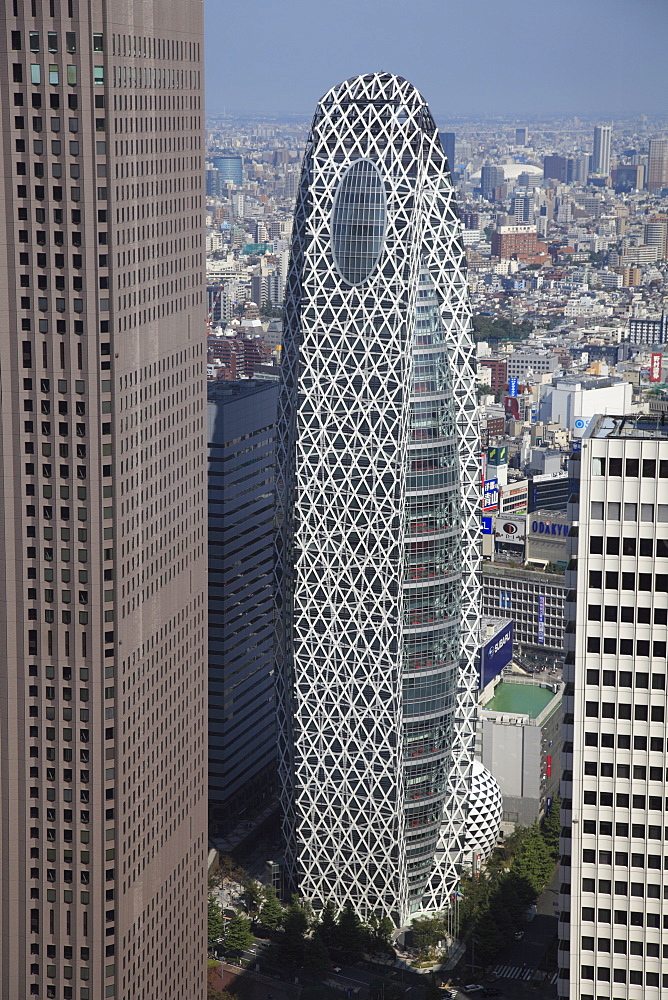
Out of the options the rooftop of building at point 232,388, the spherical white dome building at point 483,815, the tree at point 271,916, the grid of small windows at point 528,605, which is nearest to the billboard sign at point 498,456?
the grid of small windows at point 528,605

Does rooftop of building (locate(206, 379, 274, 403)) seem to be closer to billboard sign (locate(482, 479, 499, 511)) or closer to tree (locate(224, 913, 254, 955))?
tree (locate(224, 913, 254, 955))

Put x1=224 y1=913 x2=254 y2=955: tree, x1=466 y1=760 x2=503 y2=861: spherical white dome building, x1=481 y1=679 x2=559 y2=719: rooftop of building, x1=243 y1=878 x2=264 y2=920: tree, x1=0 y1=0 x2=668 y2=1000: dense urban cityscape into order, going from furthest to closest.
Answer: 1. x1=481 y1=679 x2=559 y2=719: rooftop of building
2. x1=466 y1=760 x2=503 y2=861: spherical white dome building
3. x1=243 y1=878 x2=264 y2=920: tree
4. x1=224 y1=913 x2=254 y2=955: tree
5. x1=0 y1=0 x2=668 y2=1000: dense urban cityscape

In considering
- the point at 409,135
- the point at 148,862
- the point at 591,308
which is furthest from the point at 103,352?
the point at 591,308

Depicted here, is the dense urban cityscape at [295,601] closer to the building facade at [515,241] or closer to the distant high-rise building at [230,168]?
the distant high-rise building at [230,168]

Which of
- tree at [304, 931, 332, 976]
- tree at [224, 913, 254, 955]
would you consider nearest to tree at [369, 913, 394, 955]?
tree at [304, 931, 332, 976]

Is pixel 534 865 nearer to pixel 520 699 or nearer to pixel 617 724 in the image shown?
pixel 520 699

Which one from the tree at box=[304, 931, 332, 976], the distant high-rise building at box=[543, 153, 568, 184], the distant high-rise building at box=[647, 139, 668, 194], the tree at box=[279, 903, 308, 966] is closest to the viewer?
the tree at box=[304, 931, 332, 976]
